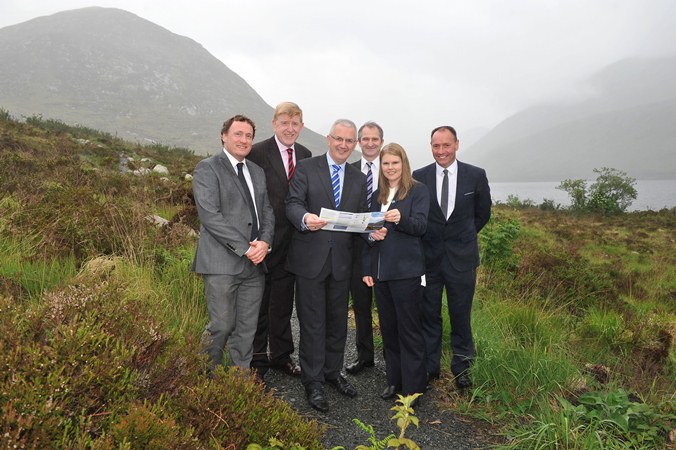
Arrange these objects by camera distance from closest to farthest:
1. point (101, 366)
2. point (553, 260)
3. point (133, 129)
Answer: point (101, 366), point (553, 260), point (133, 129)

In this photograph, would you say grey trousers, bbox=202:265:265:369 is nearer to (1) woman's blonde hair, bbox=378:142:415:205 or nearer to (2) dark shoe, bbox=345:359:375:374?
(2) dark shoe, bbox=345:359:375:374

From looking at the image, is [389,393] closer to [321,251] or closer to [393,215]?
[321,251]

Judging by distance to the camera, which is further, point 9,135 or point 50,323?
point 9,135

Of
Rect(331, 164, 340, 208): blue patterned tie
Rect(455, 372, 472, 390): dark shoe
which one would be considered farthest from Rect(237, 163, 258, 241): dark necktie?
Rect(455, 372, 472, 390): dark shoe

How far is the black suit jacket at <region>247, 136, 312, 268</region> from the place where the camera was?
413 centimetres

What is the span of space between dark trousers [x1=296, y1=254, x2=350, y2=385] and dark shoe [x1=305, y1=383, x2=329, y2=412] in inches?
2.1

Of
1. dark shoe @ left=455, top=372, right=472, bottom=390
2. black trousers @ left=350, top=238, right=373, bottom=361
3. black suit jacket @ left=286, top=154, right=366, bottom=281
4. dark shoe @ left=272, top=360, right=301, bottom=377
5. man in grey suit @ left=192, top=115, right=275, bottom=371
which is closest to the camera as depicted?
man in grey suit @ left=192, top=115, right=275, bottom=371

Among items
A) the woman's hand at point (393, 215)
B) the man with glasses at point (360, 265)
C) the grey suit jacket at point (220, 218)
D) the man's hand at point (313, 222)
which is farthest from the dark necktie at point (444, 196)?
the grey suit jacket at point (220, 218)

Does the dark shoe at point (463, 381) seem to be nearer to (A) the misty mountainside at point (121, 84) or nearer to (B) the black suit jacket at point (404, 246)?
(B) the black suit jacket at point (404, 246)

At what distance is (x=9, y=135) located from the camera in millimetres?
13297

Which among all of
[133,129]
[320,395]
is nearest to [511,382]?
[320,395]

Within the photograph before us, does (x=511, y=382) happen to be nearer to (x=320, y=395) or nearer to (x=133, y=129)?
(x=320, y=395)

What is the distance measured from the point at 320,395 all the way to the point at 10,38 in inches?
7890

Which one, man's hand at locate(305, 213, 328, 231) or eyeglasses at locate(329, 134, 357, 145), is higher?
eyeglasses at locate(329, 134, 357, 145)
